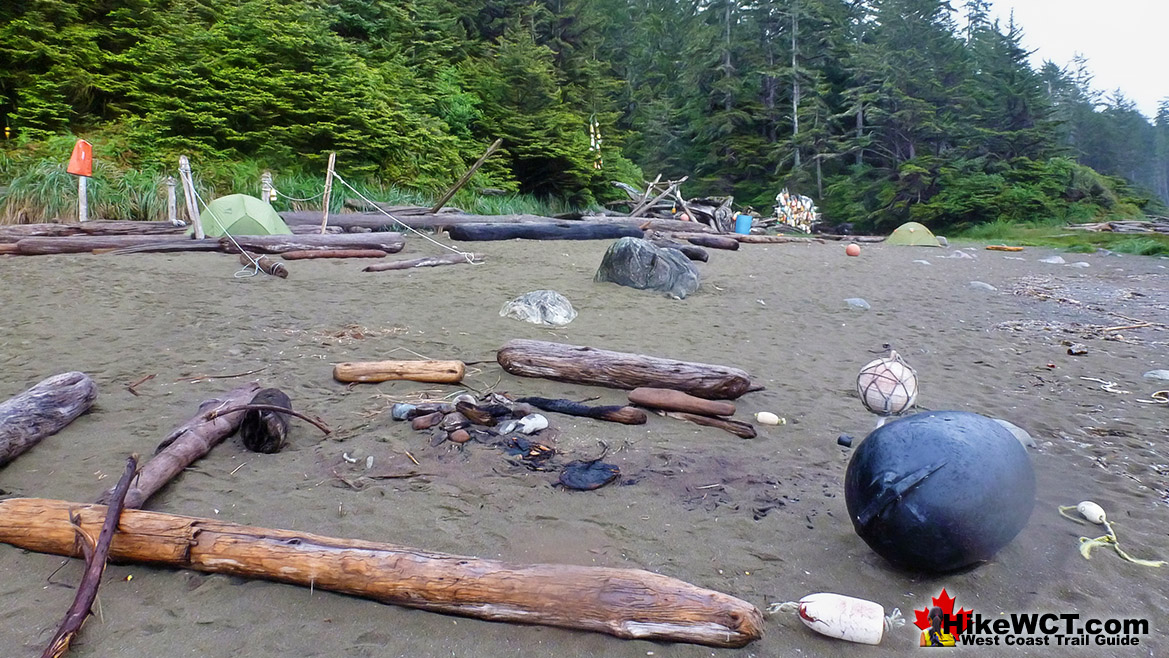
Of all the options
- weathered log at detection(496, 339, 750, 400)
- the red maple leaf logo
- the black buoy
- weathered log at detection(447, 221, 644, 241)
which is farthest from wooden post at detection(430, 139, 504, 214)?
the red maple leaf logo

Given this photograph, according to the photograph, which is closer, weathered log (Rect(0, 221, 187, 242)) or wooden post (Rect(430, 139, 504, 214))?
weathered log (Rect(0, 221, 187, 242))

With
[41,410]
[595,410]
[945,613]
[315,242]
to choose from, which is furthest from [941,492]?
[315,242]

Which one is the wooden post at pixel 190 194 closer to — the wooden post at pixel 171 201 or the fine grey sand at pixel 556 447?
the wooden post at pixel 171 201

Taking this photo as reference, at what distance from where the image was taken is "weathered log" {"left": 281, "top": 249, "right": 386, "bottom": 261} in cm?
990

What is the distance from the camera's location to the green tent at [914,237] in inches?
701

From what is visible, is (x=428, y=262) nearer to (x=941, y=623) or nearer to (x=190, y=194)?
(x=190, y=194)

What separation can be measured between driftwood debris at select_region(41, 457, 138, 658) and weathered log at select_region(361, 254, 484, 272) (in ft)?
23.1

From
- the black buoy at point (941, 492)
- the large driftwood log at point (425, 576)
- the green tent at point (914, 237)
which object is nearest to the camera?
the large driftwood log at point (425, 576)

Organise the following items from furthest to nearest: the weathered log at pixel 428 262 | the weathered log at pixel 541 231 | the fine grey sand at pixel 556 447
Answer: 1. the weathered log at pixel 541 231
2. the weathered log at pixel 428 262
3. the fine grey sand at pixel 556 447

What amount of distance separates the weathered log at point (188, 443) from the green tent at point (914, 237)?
17655 millimetres

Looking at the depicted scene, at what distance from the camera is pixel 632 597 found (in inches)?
85.7

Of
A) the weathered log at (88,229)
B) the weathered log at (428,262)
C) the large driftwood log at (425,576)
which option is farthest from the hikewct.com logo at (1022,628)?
the weathered log at (88,229)

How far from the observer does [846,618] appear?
220cm

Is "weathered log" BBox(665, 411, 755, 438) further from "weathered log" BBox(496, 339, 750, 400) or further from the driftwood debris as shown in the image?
the driftwood debris
